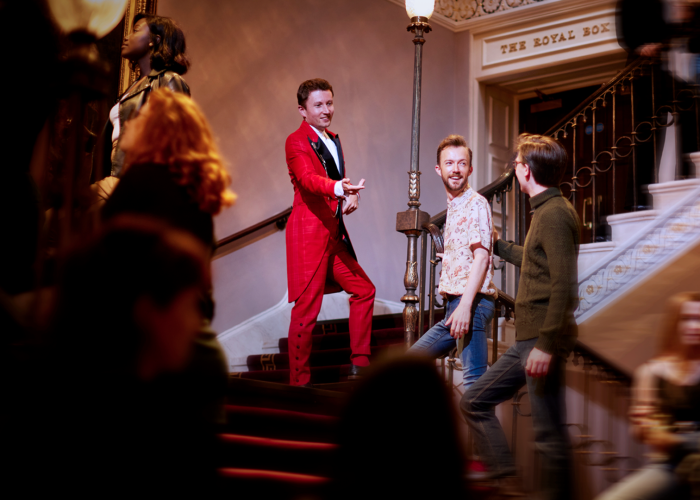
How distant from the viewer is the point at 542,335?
8.24 ft

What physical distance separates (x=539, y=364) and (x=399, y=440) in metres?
1.64

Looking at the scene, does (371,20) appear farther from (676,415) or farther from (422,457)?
(422,457)

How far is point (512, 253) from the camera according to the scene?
3166mm

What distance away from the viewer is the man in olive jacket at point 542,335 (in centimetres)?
247

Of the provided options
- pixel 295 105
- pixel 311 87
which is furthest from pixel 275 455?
pixel 295 105

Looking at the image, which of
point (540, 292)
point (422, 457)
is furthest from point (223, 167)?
point (540, 292)

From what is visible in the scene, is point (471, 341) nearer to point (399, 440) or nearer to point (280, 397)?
point (280, 397)

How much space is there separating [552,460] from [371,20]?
5697 mm

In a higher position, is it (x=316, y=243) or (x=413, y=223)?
(x=413, y=223)

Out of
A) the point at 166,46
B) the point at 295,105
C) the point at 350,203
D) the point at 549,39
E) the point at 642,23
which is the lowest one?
the point at 350,203

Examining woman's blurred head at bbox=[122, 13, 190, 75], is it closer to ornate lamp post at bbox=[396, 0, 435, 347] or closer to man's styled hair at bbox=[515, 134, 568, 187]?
man's styled hair at bbox=[515, 134, 568, 187]

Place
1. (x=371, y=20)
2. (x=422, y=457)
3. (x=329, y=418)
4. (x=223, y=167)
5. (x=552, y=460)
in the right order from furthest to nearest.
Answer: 1. (x=371, y=20)
2. (x=329, y=418)
3. (x=552, y=460)
4. (x=223, y=167)
5. (x=422, y=457)

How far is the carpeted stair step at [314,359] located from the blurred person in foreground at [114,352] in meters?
3.50

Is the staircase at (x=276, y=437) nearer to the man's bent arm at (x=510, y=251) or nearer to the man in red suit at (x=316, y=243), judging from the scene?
the man in red suit at (x=316, y=243)
